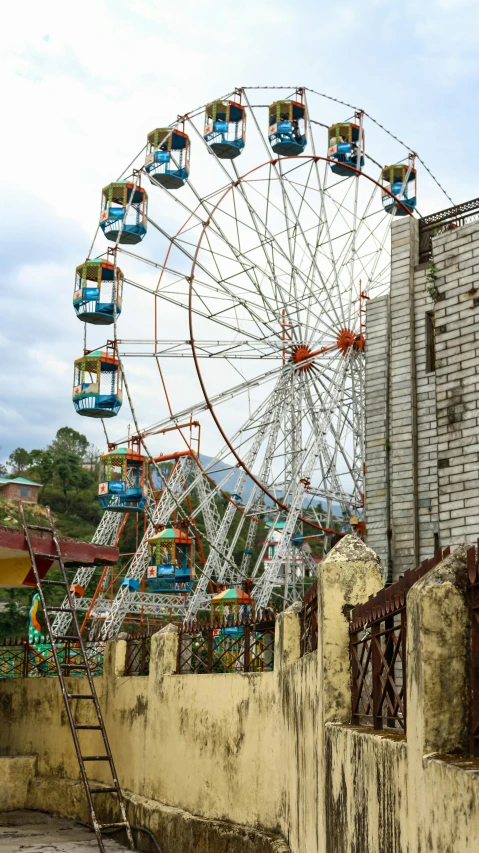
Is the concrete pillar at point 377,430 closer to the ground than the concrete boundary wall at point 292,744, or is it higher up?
higher up

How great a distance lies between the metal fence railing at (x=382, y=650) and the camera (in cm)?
425

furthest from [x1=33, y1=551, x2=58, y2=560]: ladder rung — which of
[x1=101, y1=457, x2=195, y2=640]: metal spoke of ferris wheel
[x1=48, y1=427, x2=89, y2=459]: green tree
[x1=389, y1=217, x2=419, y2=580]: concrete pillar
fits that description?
[x1=48, y1=427, x2=89, y2=459]: green tree

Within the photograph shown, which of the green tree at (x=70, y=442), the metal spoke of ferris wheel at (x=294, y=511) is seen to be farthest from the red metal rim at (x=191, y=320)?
the green tree at (x=70, y=442)

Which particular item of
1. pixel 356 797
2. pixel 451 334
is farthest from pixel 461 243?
pixel 356 797

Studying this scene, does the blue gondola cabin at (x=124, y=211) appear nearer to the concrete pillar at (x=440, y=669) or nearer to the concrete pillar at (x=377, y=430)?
the concrete pillar at (x=377, y=430)

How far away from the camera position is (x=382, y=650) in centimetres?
487

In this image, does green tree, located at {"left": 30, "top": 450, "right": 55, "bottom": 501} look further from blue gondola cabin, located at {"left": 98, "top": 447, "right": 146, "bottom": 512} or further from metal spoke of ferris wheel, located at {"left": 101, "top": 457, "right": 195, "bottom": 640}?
blue gondola cabin, located at {"left": 98, "top": 447, "right": 146, "bottom": 512}

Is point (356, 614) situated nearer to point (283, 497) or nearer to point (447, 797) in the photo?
point (447, 797)

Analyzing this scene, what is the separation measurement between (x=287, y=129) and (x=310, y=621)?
2036 cm

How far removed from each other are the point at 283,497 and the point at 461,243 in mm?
11635

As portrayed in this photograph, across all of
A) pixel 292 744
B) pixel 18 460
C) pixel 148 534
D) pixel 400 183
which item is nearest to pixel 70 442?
pixel 18 460

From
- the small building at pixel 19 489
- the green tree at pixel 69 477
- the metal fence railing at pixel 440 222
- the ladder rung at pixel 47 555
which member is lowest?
the ladder rung at pixel 47 555

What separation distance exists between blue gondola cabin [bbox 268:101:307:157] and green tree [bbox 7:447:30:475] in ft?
218

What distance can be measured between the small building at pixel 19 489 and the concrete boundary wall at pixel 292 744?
185 feet
